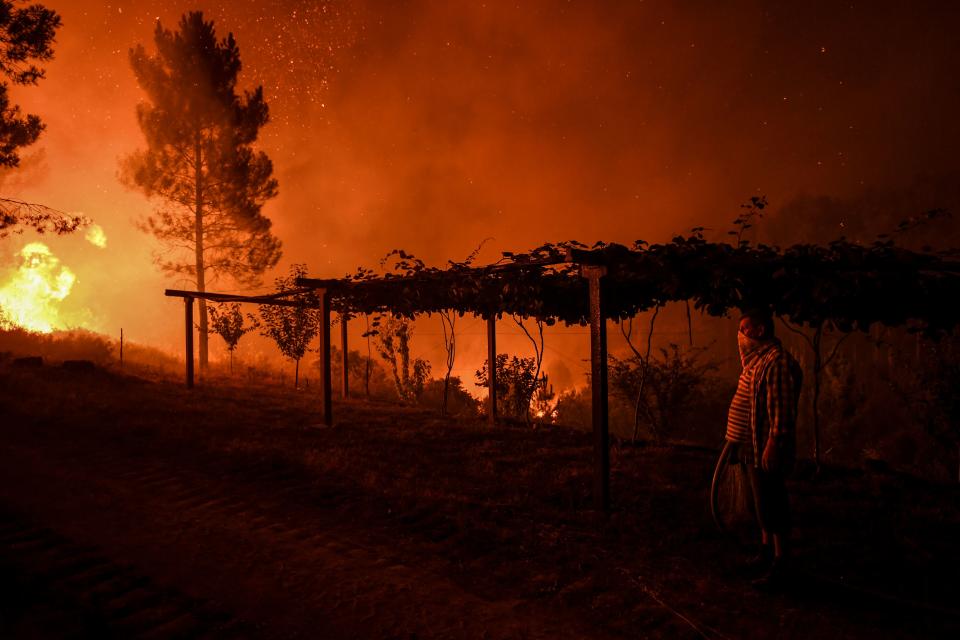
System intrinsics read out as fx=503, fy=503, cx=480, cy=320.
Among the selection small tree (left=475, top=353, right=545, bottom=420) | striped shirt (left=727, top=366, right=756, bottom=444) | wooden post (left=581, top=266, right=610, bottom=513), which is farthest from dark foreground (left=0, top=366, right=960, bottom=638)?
small tree (left=475, top=353, right=545, bottom=420)

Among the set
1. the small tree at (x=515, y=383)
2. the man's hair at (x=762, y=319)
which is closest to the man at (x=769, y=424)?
the man's hair at (x=762, y=319)

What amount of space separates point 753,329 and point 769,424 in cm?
81

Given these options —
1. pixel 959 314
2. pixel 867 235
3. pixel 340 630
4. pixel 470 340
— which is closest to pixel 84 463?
pixel 340 630

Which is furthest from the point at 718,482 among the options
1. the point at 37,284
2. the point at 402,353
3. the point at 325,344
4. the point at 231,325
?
the point at 37,284

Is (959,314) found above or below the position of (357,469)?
above

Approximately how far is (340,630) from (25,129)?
2061 cm

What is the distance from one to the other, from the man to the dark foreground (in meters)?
0.46

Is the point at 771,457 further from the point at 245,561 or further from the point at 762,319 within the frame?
the point at 245,561

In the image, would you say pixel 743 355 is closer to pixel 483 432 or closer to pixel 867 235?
pixel 483 432

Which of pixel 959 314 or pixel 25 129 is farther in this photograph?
pixel 25 129

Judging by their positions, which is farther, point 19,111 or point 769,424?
point 19,111

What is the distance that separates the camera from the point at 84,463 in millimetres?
7840

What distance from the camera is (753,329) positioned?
4.35m

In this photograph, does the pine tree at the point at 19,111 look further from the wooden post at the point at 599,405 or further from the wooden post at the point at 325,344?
the wooden post at the point at 599,405
